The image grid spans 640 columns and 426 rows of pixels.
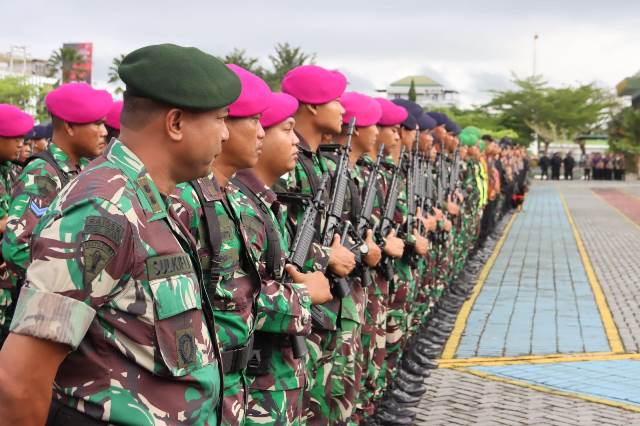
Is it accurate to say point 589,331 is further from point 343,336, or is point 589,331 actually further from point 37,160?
point 37,160

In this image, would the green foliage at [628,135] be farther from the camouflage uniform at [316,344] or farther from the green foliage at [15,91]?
the camouflage uniform at [316,344]

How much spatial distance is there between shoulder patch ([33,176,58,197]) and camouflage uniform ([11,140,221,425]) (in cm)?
281

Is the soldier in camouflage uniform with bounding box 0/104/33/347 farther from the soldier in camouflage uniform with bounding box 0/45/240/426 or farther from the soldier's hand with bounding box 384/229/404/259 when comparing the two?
the soldier in camouflage uniform with bounding box 0/45/240/426

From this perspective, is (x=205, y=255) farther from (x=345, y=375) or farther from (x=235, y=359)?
(x=345, y=375)

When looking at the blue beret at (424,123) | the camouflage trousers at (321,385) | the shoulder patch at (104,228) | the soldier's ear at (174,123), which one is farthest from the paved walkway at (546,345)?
the shoulder patch at (104,228)

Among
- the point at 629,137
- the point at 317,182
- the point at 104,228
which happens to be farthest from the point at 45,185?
the point at 629,137

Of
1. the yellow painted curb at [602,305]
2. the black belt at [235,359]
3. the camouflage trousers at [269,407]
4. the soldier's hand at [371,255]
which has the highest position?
the soldier's hand at [371,255]

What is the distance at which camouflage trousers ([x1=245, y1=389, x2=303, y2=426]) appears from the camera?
3.50m

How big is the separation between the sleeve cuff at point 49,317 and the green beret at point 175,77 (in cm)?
53

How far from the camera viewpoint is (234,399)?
3025mm

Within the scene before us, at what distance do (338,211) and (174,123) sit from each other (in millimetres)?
2651

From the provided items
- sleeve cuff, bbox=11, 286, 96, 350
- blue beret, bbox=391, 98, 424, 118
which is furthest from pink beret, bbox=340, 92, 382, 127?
sleeve cuff, bbox=11, 286, 96, 350

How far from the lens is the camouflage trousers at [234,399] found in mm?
2963

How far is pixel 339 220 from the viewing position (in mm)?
4918
